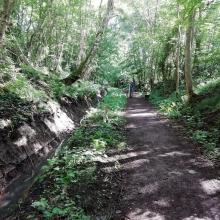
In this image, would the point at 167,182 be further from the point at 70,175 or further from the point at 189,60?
the point at 189,60

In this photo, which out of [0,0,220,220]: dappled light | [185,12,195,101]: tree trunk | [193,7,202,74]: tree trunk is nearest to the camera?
[0,0,220,220]: dappled light

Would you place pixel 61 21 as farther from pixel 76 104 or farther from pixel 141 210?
pixel 141 210

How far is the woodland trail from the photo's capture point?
552 cm

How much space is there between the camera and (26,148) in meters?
9.11

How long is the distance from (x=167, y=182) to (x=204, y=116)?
6.56 meters

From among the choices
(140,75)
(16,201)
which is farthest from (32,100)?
(140,75)

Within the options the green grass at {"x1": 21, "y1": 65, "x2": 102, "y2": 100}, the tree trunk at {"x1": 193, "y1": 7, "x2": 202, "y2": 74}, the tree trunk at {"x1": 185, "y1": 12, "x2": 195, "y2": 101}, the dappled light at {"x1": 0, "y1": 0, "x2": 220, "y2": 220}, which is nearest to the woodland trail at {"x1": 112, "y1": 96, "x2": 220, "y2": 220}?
the dappled light at {"x1": 0, "y1": 0, "x2": 220, "y2": 220}

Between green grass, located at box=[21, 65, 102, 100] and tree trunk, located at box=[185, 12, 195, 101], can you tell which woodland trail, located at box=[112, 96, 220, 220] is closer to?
tree trunk, located at box=[185, 12, 195, 101]

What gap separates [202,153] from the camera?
8.95 metres

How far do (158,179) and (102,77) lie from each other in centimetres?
3053

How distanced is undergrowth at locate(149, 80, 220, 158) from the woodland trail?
505 mm

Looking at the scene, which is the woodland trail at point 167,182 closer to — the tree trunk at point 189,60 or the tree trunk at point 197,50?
the tree trunk at point 189,60

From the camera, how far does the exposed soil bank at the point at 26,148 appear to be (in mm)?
7199

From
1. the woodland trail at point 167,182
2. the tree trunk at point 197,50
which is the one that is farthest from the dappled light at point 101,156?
the tree trunk at point 197,50
